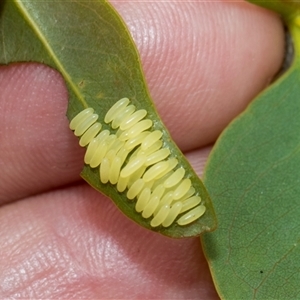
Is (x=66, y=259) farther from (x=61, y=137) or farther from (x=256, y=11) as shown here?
(x=256, y=11)

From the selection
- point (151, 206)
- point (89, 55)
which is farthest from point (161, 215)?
point (89, 55)

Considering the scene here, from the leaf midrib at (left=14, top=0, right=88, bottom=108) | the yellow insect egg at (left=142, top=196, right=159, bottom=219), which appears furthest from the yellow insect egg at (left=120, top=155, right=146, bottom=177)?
the leaf midrib at (left=14, top=0, right=88, bottom=108)

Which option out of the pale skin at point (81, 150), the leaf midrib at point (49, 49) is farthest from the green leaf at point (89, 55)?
the pale skin at point (81, 150)

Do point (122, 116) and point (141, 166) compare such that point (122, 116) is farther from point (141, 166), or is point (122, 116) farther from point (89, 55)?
point (89, 55)

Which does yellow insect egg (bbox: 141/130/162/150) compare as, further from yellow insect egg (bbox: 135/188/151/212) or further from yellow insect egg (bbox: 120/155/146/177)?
yellow insect egg (bbox: 135/188/151/212)

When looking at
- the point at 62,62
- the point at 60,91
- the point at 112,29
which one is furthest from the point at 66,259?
the point at 112,29
